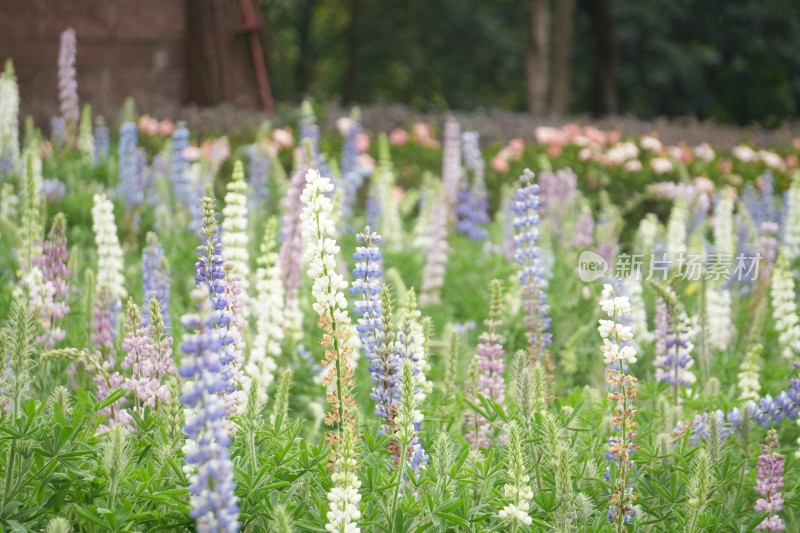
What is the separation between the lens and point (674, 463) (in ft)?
10.6

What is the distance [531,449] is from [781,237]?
17.7ft

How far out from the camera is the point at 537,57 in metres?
20.1

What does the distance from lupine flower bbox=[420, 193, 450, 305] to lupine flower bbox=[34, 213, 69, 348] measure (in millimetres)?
2582

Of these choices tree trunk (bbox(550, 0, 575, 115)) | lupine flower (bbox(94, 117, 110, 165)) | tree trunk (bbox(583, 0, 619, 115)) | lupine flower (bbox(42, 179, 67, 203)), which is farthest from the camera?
tree trunk (bbox(583, 0, 619, 115))

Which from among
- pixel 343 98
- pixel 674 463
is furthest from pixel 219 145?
pixel 343 98

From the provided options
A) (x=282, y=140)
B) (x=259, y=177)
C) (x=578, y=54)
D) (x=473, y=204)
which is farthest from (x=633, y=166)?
(x=578, y=54)

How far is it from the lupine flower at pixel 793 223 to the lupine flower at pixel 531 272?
2520 millimetres

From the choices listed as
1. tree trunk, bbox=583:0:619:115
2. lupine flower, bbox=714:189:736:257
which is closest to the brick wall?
lupine flower, bbox=714:189:736:257

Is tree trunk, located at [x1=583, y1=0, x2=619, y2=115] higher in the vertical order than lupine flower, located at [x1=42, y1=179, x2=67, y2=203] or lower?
higher

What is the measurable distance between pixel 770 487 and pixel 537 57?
17560mm

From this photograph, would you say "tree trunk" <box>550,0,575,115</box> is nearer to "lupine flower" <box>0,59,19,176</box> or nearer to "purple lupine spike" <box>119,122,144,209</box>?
"purple lupine spike" <box>119,122,144,209</box>

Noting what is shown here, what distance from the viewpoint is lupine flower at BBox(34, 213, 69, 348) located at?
13.0ft

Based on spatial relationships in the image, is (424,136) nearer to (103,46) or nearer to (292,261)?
(103,46)

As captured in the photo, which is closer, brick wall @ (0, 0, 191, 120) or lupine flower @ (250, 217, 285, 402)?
lupine flower @ (250, 217, 285, 402)
